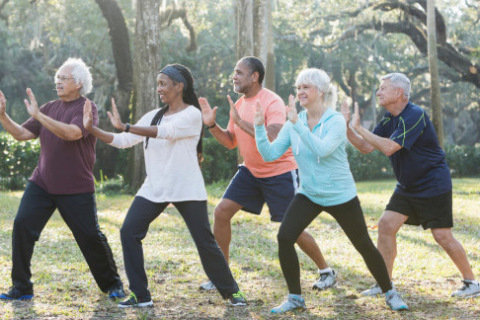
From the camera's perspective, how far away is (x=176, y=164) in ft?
18.2

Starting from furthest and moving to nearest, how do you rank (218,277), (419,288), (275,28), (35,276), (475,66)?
(275,28) → (475,66) → (35,276) → (419,288) → (218,277)

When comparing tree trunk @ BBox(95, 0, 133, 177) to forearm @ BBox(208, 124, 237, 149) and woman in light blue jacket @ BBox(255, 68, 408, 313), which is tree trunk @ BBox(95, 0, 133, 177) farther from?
woman in light blue jacket @ BBox(255, 68, 408, 313)

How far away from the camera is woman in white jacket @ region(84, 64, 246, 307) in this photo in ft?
18.2

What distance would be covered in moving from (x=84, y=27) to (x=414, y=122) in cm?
2807

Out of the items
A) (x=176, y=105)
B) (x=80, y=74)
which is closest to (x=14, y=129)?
(x=80, y=74)

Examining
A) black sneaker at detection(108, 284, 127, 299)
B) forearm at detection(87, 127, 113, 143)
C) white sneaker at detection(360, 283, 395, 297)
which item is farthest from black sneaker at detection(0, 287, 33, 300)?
white sneaker at detection(360, 283, 395, 297)

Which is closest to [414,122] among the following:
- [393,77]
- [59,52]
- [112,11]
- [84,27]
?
[393,77]

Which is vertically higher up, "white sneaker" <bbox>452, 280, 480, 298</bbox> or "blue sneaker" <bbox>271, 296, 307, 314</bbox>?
"blue sneaker" <bbox>271, 296, 307, 314</bbox>

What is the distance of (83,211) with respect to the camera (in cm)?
582

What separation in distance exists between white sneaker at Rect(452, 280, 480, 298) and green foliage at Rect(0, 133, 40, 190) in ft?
48.8

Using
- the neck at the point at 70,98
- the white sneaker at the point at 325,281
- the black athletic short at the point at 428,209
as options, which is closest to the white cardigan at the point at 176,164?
the neck at the point at 70,98

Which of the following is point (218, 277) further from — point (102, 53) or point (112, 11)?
point (102, 53)

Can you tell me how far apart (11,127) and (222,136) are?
1.78 meters

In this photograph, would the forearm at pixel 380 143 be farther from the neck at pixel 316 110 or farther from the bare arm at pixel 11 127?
the bare arm at pixel 11 127
